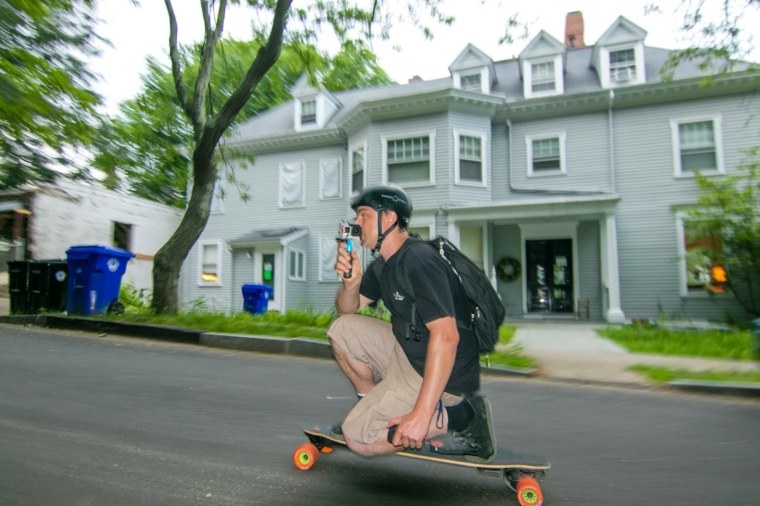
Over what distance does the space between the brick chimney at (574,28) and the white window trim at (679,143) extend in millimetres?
6210

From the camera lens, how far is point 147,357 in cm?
635

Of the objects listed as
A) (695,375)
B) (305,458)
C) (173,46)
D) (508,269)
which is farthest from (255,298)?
(305,458)

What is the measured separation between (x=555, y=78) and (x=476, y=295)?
1504cm

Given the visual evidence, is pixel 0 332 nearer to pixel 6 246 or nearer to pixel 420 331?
pixel 420 331

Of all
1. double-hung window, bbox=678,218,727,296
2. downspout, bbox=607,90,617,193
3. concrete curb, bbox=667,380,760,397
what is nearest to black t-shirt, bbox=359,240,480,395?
concrete curb, bbox=667,380,760,397

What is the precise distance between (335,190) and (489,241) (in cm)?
573

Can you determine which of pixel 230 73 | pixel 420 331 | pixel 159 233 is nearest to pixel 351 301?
pixel 420 331

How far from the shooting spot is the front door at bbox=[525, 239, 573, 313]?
1473 cm

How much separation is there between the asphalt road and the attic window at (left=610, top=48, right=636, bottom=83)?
12.3 meters

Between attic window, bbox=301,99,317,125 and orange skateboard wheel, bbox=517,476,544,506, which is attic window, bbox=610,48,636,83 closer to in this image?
attic window, bbox=301,99,317,125

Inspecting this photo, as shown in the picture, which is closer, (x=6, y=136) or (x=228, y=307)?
(x=6, y=136)

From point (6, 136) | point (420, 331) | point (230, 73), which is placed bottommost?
point (420, 331)

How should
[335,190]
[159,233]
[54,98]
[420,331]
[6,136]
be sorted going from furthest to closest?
1. [159,233]
2. [335,190]
3. [6,136]
4. [54,98]
5. [420,331]

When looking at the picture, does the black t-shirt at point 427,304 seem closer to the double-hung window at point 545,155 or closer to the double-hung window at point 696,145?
the double-hung window at point 545,155
